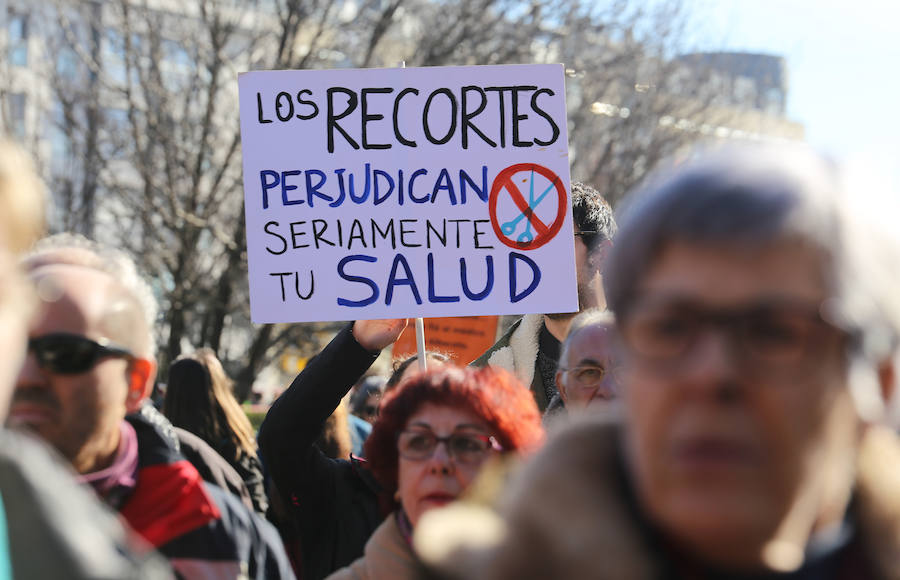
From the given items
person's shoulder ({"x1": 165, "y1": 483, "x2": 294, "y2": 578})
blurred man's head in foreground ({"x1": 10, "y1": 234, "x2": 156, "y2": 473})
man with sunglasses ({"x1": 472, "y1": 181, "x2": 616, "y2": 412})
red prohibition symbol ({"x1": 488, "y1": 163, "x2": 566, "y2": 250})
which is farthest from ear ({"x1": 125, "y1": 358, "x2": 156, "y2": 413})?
red prohibition symbol ({"x1": 488, "y1": 163, "x2": 566, "y2": 250})

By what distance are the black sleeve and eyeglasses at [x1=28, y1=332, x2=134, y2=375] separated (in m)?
0.98

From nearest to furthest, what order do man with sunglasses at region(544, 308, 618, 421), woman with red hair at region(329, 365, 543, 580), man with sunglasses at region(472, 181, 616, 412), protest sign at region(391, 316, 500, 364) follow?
1. woman with red hair at region(329, 365, 543, 580)
2. man with sunglasses at region(544, 308, 618, 421)
3. man with sunglasses at region(472, 181, 616, 412)
4. protest sign at region(391, 316, 500, 364)

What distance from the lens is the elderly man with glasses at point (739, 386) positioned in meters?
1.42

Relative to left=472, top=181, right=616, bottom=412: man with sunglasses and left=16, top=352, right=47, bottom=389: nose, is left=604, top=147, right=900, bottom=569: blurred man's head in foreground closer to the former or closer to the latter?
left=16, top=352, right=47, bottom=389: nose

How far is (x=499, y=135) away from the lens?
14.5 ft

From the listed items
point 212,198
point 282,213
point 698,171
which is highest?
point 212,198

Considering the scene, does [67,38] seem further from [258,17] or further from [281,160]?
[281,160]

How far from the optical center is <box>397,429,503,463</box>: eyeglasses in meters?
2.73

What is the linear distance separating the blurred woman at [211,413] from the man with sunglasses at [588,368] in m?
1.74

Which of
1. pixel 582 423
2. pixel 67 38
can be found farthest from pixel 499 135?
pixel 67 38

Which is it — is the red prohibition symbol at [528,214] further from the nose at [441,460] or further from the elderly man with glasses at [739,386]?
the elderly man with glasses at [739,386]

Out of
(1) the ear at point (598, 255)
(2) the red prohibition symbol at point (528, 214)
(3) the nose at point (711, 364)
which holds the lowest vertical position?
(3) the nose at point (711, 364)

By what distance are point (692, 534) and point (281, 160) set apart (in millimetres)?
3131

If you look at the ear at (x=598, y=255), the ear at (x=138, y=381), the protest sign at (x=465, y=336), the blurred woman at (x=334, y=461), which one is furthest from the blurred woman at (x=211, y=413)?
the protest sign at (x=465, y=336)
